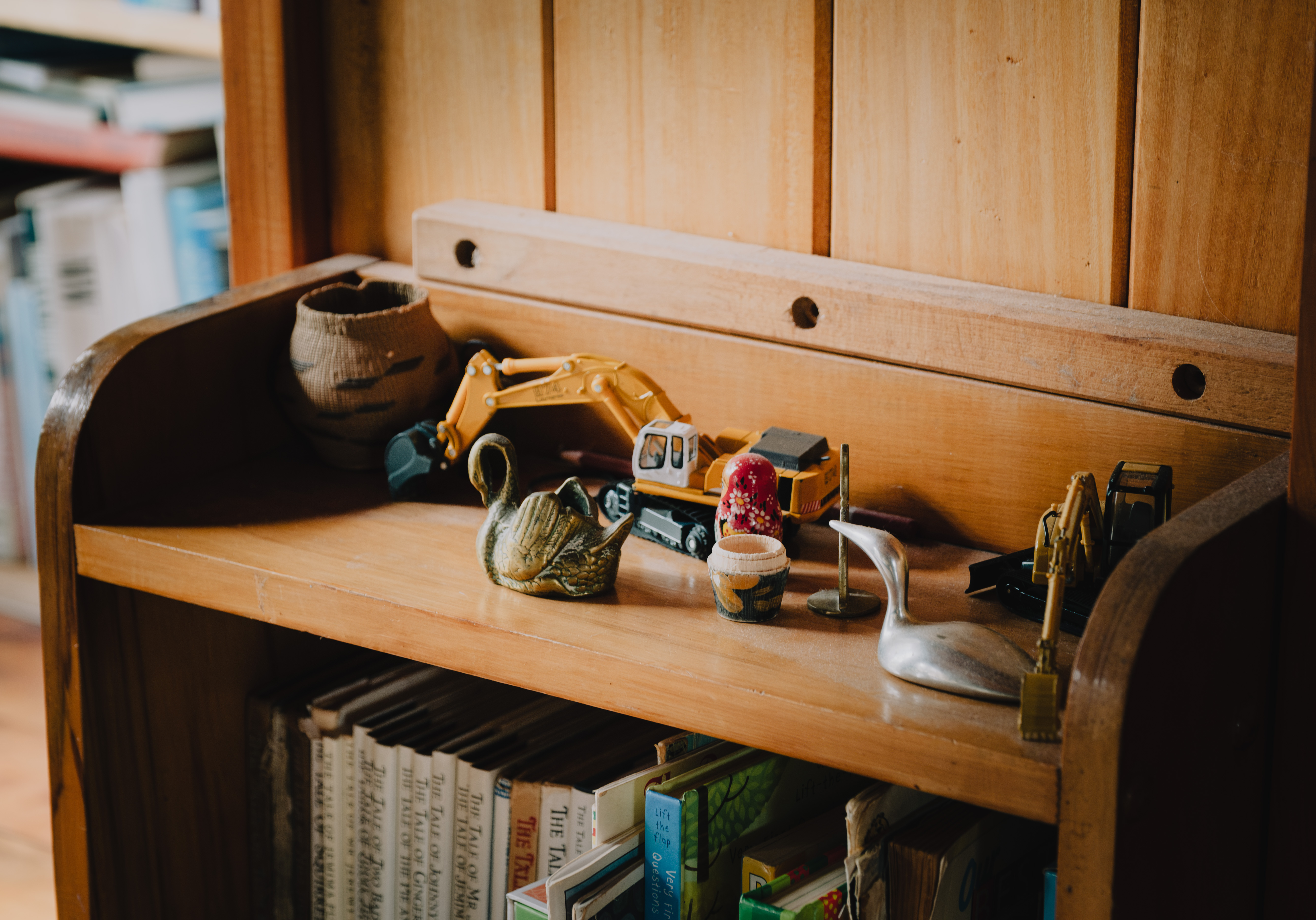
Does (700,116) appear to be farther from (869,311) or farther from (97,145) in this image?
(97,145)

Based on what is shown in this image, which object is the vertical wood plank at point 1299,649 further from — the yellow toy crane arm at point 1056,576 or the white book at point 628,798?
the white book at point 628,798

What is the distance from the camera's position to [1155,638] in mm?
720

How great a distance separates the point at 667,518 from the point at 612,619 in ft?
0.43

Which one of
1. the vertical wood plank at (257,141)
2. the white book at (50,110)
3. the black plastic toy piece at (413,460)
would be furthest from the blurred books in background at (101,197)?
the black plastic toy piece at (413,460)

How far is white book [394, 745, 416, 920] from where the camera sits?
1154 mm

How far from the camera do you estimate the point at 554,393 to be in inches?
44.0

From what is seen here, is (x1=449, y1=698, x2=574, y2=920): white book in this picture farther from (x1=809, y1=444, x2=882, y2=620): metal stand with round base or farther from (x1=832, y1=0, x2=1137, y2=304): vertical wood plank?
(x1=832, y1=0, x2=1137, y2=304): vertical wood plank

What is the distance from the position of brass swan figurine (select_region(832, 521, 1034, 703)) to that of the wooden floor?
856mm

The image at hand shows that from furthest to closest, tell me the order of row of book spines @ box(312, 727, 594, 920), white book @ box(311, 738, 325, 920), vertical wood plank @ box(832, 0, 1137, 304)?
1. white book @ box(311, 738, 325, 920)
2. row of book spines @ box(312, 727, 594, 920)
3. vertical wood plank @ box(832, 0, 1137, 304)

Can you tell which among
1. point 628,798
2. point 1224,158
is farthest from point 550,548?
point 1224,158

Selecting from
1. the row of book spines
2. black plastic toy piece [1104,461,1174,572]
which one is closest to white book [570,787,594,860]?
the row of book spines

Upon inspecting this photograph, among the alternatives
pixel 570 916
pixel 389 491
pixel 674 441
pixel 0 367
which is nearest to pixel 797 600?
pixel 674 441

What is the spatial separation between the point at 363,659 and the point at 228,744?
5.8 inches

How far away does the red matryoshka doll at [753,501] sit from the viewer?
957 millimetres
